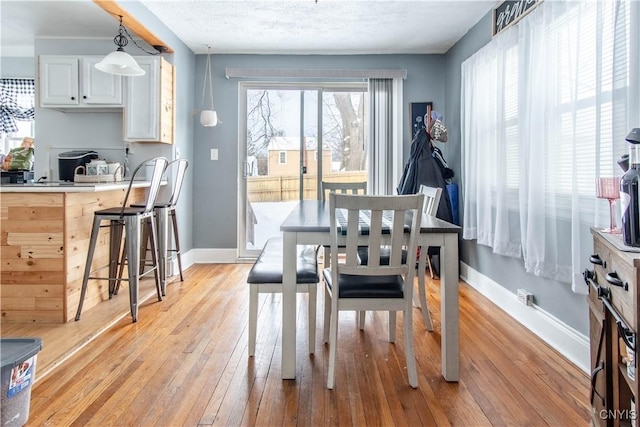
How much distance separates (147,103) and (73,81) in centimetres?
72

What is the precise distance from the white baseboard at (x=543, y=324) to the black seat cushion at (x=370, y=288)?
3.36 feet

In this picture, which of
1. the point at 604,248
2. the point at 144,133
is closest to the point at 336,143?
the point at 144,133

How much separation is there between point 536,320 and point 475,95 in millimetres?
1921

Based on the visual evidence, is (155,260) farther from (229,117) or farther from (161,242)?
(229,117)

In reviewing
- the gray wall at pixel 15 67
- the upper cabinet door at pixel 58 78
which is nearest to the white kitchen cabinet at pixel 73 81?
the upper cabinet door at pixel 58 78

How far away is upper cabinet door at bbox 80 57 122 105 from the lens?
12.3 ft

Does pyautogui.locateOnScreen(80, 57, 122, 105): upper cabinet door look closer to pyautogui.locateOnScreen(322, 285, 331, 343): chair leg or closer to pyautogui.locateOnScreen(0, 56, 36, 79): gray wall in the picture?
pyautogui.locateOnScreen(0, 56, 36, 79): gray wall

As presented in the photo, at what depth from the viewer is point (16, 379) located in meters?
1.51

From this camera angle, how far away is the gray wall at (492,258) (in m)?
2.21

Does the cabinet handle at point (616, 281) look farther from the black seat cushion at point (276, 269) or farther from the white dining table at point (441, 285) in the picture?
the black seat cushion at point (276, 269)

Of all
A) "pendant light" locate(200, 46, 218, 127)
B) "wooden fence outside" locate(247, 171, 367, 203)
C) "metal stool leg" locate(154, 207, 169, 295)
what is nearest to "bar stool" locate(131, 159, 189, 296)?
"metal stool leg" locate(154, 207, 169, 295)

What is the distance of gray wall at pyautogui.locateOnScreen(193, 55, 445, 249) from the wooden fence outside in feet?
0.76

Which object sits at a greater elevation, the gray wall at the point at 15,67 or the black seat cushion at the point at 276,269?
the gray wall at the point at 15,67

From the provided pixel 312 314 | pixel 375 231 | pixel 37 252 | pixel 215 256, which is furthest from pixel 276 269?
pixel 215 256
